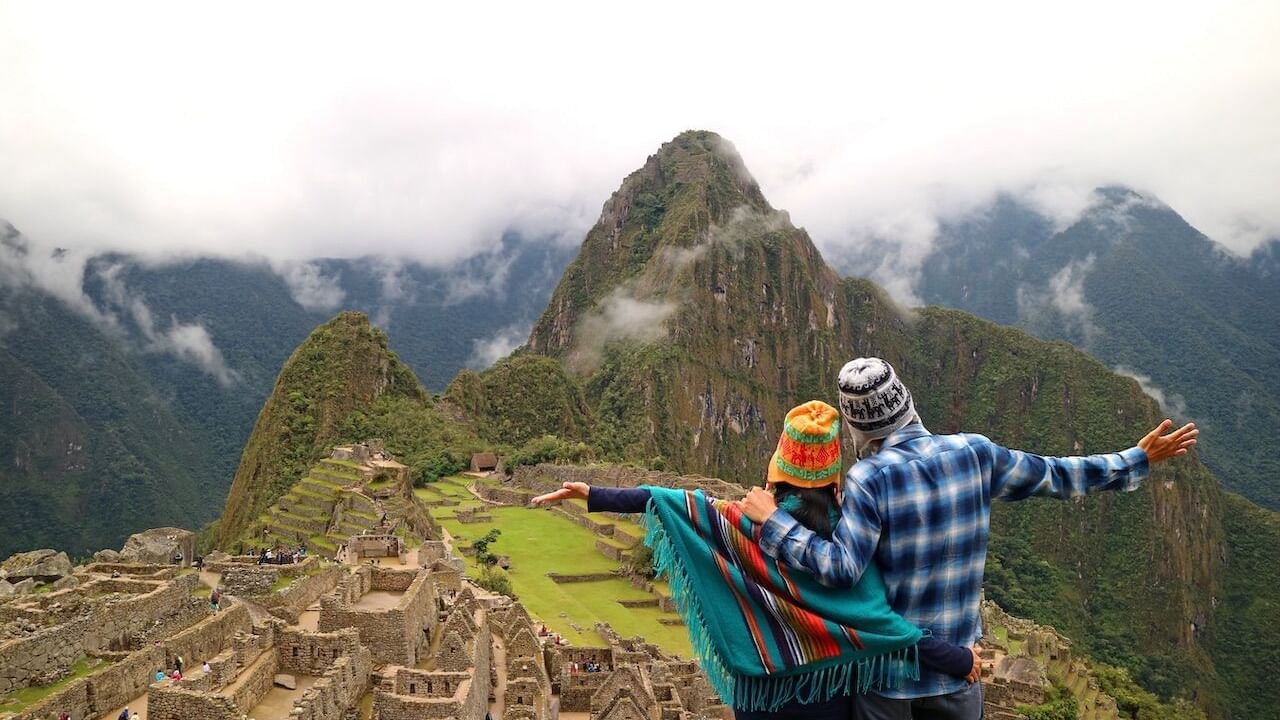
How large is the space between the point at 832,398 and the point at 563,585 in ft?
314

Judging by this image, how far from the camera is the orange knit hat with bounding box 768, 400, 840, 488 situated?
12.2ft

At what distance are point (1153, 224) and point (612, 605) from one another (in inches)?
8218

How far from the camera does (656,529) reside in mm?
4078

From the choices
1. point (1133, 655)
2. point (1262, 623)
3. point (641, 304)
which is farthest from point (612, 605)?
point (1262, 623)

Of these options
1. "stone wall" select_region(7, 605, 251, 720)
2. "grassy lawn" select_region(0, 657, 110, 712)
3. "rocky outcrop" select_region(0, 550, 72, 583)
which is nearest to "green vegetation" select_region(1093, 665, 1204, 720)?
"stone wall" select_region(7, 605, 251, 720)

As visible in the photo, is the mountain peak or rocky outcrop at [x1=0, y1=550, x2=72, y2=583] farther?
the mountain peak

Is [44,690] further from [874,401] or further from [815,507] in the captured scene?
[874,401]

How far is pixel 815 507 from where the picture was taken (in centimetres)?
376

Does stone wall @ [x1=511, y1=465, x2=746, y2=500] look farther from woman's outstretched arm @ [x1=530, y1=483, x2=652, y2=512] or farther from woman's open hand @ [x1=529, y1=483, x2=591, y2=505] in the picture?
woman's outstretched arm @ [x1=530, y1=483, x2=652, y2=512]

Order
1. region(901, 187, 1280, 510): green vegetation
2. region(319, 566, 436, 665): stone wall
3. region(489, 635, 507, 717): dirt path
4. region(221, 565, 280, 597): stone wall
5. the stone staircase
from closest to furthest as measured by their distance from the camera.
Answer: region(319, 566, 436, 665): stone wall < region(489, 635, 507, 717): dirt path < region(221, 565, 280, 597): stone wall < the stone staircase < region(901, 187, 1280, 510): green vegetation

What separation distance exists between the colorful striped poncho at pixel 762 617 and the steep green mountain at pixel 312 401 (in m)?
43.2

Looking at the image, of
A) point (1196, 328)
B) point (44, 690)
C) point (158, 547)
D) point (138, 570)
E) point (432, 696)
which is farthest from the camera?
point (1196, 328)

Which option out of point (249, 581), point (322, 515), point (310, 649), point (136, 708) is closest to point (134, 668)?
point (136, 708)

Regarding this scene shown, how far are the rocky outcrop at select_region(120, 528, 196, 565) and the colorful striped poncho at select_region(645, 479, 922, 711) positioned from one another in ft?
54.2
